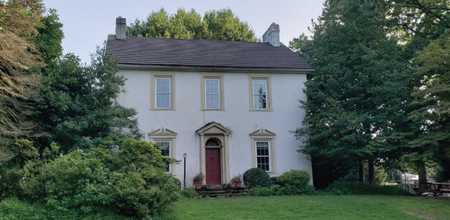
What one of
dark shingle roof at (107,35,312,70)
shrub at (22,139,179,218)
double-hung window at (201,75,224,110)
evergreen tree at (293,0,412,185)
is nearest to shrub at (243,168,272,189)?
evergreen tree at (293,0,412,185)

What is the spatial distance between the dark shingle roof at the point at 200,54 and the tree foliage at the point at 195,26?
409 inches

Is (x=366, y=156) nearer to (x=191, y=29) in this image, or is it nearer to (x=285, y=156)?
(x=285, y=156)

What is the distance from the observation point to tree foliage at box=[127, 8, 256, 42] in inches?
1284

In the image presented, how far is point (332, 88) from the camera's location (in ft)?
62.3

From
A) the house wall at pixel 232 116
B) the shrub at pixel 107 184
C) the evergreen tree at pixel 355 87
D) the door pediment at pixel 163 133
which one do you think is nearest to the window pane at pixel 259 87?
the house wall at pixel 232 116

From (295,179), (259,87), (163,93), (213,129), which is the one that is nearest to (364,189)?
(295,179)

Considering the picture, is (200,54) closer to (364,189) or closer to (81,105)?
(81,105)

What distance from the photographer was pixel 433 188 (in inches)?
730

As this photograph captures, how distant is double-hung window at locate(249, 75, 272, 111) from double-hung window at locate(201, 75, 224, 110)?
5.77 ft

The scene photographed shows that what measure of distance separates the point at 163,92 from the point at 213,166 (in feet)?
15.8

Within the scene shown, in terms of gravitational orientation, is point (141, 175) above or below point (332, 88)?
below

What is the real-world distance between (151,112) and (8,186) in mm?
8234

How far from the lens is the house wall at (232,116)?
1831 cm

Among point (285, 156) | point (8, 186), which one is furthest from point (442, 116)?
point (8, 186)
